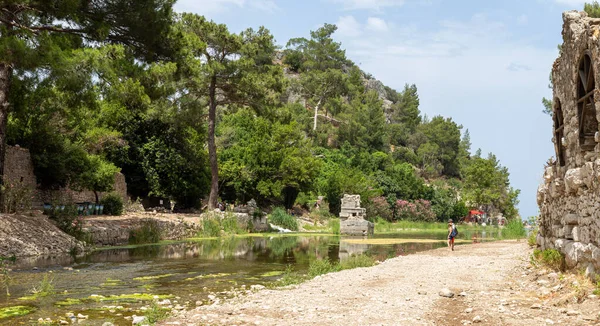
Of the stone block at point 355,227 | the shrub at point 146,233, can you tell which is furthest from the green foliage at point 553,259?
the stone block at point 355,227

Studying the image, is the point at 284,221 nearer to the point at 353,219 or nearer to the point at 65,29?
the point at 353,219

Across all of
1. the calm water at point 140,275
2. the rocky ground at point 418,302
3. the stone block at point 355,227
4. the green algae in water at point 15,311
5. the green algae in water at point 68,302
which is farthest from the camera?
the stone block at point 355,227

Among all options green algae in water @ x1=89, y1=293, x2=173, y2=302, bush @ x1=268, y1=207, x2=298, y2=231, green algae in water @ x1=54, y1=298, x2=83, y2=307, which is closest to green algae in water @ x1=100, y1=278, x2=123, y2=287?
green algae in water @ x1=89, y1=293, x2=173, y2=302

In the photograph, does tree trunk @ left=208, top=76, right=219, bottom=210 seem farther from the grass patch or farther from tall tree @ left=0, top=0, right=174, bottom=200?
the grass patch

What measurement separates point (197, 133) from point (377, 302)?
29579mm

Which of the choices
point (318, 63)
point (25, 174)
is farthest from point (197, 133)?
point (318, 63)

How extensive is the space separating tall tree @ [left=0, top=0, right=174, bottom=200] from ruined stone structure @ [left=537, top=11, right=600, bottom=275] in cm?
1248

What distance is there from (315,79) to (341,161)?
66.3ft

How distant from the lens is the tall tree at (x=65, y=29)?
14445 millimetres

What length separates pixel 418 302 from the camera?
826 cm

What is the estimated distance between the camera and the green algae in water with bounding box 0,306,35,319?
755 cm

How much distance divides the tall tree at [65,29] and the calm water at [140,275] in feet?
17.4

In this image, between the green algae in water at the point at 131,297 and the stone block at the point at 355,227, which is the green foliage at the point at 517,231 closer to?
the stone block at the point at 355,227

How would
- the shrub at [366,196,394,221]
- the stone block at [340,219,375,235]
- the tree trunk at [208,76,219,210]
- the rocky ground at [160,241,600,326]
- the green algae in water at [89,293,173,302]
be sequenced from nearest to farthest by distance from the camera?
the rocky ground at [160,241,600,326] → the green algae in water at [89,293,173,302] → the stone block at [340,219,375,235] → the tree trunk at [208,76,219,210] → the shrub at [366,196,394,221]
